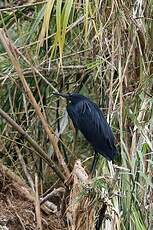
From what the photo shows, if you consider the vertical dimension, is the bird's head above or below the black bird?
above

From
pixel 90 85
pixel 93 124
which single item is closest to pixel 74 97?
pixel 93 124

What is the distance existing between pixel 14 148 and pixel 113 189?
2.93 ft

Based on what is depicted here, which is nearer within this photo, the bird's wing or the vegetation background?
the vegetation background

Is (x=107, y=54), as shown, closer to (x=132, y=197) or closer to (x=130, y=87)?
(x=130, y=87)

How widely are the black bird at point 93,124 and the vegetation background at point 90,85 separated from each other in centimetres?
4

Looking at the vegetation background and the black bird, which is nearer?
the vegetation background

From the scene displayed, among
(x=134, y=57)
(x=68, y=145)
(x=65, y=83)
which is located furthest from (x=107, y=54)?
(x=68, y=145)

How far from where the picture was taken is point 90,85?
2.58 metres

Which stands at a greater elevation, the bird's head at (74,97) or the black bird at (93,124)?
the bird's head at (74,97)

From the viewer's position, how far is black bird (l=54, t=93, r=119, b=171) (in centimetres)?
211

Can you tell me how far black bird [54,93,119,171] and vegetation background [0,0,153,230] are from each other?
0.13 feet

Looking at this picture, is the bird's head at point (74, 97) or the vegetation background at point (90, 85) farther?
the bird's head at point (74, 97)

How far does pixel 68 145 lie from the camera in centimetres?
270

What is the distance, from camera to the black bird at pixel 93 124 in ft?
6.92
